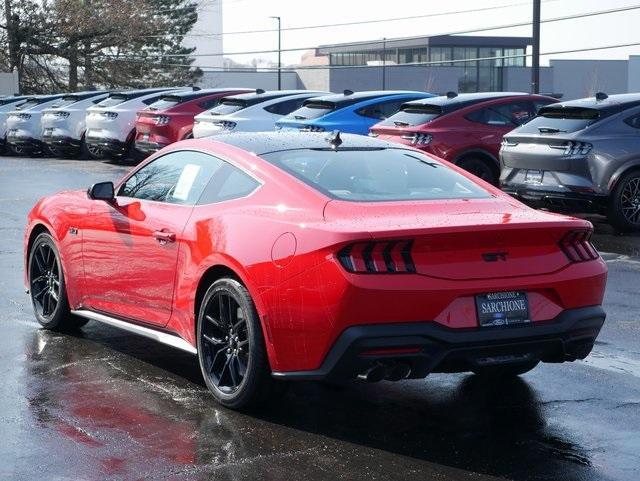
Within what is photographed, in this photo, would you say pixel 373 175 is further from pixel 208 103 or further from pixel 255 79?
pixel 255 79

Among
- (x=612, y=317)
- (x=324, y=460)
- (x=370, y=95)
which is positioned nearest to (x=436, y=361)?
(x=324, y=460)

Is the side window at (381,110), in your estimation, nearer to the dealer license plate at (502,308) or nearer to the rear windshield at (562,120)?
the rear windshield at (562,120)

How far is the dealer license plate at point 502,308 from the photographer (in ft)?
19.6

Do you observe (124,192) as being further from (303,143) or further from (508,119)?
(508,119)

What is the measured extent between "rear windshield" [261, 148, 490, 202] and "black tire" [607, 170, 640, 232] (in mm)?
7218

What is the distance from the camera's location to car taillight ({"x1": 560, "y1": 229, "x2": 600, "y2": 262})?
249 inches

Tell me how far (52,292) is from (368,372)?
Answer: 3.52m

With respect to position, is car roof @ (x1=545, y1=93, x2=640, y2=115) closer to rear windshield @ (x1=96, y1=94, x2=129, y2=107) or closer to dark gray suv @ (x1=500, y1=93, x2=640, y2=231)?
dark gray suv @ (x1=500, y1=93, x2=640, y2=231)

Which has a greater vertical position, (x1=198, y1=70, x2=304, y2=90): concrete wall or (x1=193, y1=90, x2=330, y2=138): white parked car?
(x1=193, y1=90, x2=330, y2=138): white parked car

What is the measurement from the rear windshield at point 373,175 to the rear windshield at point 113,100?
2088 centimetres

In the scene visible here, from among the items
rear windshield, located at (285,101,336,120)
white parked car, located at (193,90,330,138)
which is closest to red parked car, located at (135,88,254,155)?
white parked car, located at (193,90,330,138)

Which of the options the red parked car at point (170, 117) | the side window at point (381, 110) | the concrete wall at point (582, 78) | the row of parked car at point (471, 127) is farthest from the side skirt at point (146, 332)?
the concrete wall at point (582, 78)

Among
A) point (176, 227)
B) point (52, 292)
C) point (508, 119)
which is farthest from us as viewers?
point (508, 119)

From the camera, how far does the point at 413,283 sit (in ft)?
19.1
